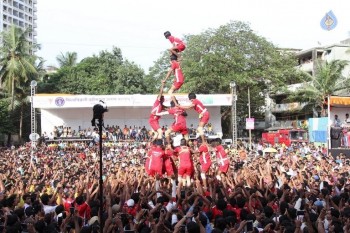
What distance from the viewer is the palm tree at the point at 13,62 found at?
110 ft

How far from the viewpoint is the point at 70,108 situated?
101 feet

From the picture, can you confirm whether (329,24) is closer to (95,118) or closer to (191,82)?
(191,82)

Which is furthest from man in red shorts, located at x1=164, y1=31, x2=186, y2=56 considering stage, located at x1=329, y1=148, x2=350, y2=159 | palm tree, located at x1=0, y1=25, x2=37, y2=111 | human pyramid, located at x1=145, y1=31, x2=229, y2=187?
palm tree, located at x1=0, y1=25, x2=37, y2=111

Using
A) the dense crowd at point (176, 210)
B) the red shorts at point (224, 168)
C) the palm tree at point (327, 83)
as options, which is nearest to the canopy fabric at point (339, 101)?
the palm tree at point (327, 83)

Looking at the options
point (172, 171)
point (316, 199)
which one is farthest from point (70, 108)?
point (316, 199)

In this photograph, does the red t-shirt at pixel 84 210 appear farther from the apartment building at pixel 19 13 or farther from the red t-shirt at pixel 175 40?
the apartment building at pixel 19 13

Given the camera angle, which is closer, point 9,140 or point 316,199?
point 316,199

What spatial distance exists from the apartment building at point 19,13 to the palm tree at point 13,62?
42.4m

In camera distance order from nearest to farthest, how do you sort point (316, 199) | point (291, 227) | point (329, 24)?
point (291, 227)
point (316, 199)
point (329, 24)

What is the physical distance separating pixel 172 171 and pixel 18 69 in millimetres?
24618

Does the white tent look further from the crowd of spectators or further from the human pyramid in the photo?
the human pyramid

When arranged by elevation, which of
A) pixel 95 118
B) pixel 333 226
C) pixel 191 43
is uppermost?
pixel 191 43

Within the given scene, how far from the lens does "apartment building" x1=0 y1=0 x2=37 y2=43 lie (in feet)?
263

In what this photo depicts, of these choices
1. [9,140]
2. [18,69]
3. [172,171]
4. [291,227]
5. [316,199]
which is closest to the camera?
[291,227]
